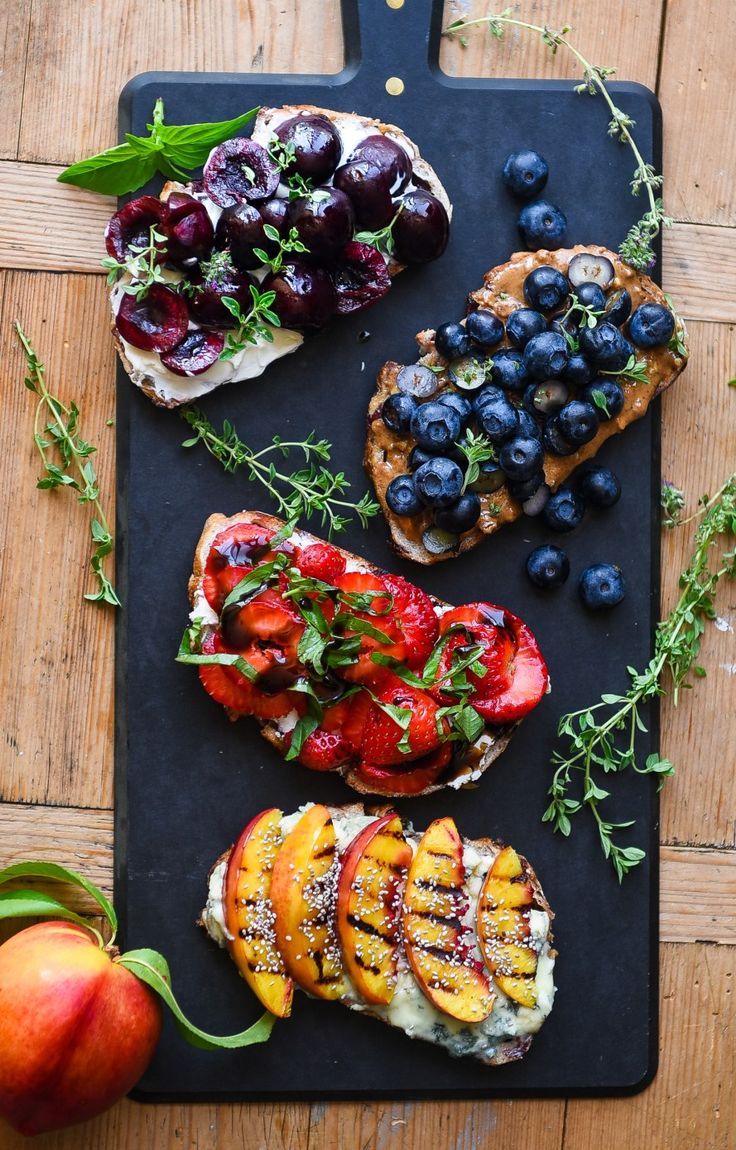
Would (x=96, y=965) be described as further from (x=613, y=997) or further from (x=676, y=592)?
(x=676, y=592)

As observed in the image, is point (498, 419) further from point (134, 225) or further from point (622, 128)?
point (134, 225)

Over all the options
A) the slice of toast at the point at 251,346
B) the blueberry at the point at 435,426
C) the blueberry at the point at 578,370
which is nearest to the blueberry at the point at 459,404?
the blueberry at the point at 435,426

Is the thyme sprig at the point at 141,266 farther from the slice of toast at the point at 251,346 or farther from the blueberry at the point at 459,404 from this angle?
the blueberry at the point at 459,404

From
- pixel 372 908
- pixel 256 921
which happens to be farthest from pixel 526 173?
pixel 256 921

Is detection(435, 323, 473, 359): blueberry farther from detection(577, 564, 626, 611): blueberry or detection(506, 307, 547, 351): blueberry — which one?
detection(577, 564, 626, 611): blueberry

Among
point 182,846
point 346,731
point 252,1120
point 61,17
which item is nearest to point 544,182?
point 61,17

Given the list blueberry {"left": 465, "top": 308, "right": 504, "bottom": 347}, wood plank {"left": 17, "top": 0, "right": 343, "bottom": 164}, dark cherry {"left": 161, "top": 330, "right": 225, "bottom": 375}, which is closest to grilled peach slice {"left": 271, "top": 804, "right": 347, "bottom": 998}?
dark cherry {"left": 161, "top": 330, "right": 225, "bottom": 375}
